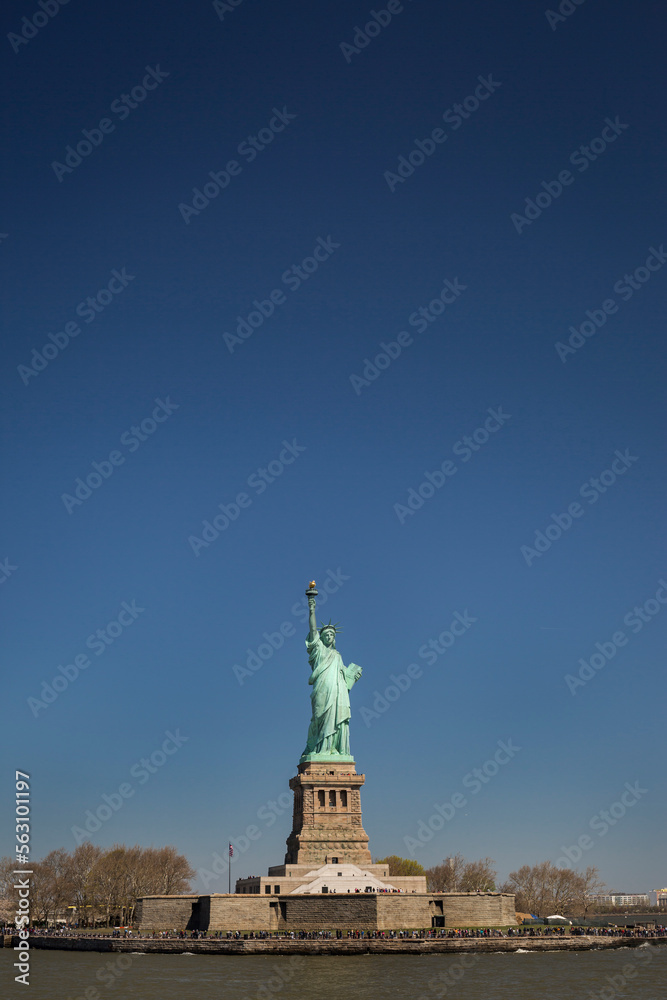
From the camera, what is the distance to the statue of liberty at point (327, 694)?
71.3m

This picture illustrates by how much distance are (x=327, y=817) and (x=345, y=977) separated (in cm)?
2520

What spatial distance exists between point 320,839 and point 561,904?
151 feet

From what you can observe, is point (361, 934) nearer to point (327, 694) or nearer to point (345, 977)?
point (345, 977)

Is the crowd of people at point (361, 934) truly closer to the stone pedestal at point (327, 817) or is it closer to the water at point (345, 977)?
the water at point (345, 977)

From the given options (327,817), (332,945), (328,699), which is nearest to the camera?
(332,945)

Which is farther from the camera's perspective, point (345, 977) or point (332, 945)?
point (332, 945)

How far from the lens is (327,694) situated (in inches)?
2840

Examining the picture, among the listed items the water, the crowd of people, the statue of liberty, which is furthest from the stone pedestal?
the water

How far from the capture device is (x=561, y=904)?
10044 centimetres

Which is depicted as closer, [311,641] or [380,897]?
[380,897]

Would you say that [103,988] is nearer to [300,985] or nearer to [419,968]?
[300,985]

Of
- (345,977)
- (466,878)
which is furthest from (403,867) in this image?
(345,977)

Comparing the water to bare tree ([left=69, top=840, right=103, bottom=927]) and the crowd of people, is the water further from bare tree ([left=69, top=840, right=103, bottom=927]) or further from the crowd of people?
bare tree ([left=69, top=840, right=103, bottom=927])

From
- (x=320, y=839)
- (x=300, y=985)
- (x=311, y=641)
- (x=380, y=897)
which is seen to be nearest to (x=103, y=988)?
(x=300, y=985)
